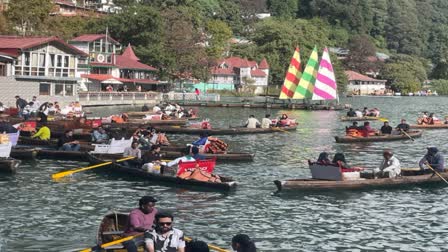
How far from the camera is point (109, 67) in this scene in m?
101

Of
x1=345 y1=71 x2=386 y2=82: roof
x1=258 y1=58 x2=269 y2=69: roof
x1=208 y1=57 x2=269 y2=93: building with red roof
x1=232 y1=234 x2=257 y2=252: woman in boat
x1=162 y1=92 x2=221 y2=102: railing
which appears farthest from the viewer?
x1=345 y1=71 x2=386 y2=82: roof

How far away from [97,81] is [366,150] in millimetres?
57613

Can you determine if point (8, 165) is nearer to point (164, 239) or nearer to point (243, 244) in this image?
point (164, 239)

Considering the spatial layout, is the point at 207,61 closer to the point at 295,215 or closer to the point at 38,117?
the point at 38,117

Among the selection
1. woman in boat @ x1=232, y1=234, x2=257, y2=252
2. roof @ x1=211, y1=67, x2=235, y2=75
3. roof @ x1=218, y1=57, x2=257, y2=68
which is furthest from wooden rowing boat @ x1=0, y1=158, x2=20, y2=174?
roof @ x1=218, y1=57, x2=257, y2=68

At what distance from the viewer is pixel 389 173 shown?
29.8 m

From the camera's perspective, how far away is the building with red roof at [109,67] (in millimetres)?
96750

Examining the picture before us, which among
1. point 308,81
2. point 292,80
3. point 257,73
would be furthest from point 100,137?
point 257,73

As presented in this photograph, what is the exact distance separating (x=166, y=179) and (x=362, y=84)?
17159 cm

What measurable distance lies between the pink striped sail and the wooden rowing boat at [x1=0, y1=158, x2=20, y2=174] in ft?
206

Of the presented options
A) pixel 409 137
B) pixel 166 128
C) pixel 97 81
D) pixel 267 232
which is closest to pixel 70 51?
pixel 97 81

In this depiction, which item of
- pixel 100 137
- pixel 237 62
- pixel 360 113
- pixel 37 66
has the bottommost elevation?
pixel 100 137

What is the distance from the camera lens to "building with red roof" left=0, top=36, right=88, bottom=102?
6994 cm

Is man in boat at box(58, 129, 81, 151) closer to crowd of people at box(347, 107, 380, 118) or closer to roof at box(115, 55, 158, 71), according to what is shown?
crowd of people at box(347, 107, 380, 118)
